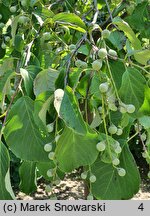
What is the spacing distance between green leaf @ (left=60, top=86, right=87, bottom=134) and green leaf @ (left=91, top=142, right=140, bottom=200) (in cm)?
29

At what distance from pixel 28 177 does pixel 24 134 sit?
0.37 m

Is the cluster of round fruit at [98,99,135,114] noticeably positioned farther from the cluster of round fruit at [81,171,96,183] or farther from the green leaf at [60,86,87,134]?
the cluster of round fruit at [81,171,96,183]

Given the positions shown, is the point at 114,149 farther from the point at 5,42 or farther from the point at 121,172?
the point at 5,42

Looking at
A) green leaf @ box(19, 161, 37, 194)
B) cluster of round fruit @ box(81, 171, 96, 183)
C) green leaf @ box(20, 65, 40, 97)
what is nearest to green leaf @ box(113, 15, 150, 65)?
green leaf @ box(20, 65, 40, 97)

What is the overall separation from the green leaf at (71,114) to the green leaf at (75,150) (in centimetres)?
6

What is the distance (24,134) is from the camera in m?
0.83

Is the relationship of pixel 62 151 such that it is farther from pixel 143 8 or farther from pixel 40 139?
pixel 143 8

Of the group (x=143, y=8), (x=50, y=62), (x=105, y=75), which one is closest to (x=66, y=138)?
(x=105, y=75)

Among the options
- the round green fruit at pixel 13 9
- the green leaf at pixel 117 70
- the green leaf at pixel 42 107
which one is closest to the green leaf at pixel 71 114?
the green leaf at pixel 42 107

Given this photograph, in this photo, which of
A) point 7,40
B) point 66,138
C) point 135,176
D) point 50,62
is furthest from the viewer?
point 7,40

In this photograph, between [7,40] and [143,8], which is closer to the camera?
[143,8]

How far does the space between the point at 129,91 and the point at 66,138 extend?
0.54 feet

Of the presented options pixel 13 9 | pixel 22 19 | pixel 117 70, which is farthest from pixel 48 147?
pixel 13 9

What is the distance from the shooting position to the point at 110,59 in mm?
868
